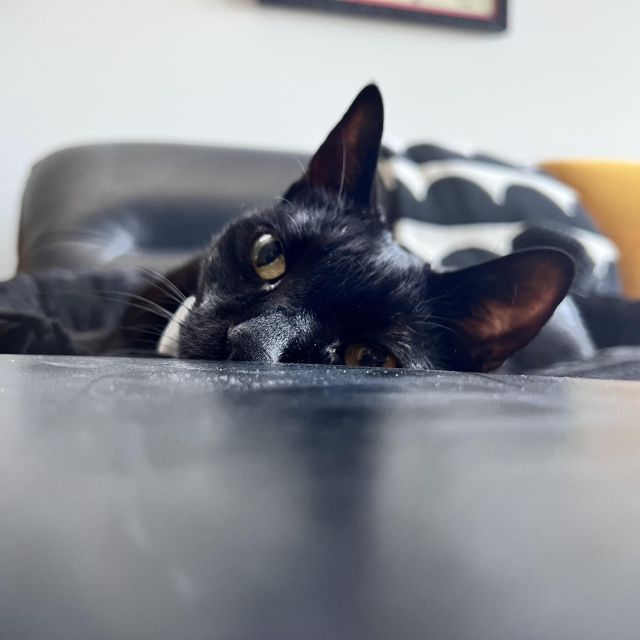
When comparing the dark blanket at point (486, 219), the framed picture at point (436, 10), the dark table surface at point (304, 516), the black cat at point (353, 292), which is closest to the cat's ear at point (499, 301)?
the black cat at point (353, 292)

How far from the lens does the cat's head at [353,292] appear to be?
0.63 m

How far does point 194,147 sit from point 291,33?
65 centimetres

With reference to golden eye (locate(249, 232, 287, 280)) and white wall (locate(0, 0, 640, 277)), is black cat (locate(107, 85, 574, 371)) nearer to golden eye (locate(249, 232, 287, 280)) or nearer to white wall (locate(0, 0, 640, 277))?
golden eye (locate(249, 232, 287, 280))

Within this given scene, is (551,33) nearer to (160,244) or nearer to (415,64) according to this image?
(415,64)

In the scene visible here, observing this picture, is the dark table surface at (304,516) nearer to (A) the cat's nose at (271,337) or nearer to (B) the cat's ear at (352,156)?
(A) the cat's nose at (271,337)

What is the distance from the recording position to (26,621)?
15cm

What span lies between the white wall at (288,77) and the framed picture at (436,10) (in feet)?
0.14

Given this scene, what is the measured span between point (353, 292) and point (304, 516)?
470mm

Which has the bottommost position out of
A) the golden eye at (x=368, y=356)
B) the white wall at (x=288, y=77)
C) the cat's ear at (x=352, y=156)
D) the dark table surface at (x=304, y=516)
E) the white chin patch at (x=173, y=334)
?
the white chin patch at (x=173, y=334)

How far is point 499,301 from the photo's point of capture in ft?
2.21

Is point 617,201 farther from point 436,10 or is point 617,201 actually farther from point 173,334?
point 173,334

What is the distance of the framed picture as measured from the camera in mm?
1801

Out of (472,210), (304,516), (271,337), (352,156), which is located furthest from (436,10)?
(304,516)

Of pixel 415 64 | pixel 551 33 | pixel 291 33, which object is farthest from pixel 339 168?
pixel 551 33
